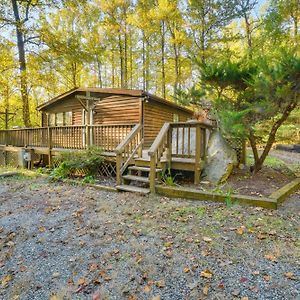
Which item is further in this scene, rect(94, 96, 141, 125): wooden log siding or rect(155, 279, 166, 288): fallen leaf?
rect(94, 96, 141, 125): wooden log siding

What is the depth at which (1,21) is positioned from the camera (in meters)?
14.9

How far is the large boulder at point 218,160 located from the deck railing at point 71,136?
2.61m

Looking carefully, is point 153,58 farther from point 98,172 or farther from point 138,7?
point 98,172

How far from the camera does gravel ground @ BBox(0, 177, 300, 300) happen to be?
2.53 m

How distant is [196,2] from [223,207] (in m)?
15.0

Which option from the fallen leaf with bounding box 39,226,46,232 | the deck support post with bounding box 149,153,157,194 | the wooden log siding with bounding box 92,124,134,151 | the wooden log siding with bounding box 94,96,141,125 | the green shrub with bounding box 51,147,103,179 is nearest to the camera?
the fallen leaf with bounding box 39,226,46,232

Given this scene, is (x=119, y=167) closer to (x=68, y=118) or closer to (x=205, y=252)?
(x=205, y=252)

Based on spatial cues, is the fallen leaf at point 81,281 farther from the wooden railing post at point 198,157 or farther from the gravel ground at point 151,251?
the wooden railing post at point 198,157

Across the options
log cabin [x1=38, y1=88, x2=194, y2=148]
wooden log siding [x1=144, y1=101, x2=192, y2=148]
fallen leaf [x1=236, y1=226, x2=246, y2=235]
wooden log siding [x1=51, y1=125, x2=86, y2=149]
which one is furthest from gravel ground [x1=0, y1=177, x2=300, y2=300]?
wooden log siding [x1=144, y1=101, x2=192, y2=148]

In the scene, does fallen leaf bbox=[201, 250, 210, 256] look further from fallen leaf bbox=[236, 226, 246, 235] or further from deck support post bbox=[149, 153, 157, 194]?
deck support post bbox=[149, 153, 157, 194]

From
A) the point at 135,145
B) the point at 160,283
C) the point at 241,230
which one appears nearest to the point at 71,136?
the point at 135,145

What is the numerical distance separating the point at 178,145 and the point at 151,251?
3811mm

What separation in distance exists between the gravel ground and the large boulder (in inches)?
55.7

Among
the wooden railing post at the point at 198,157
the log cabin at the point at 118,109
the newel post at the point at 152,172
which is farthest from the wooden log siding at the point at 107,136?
the wooden railing post at the point at 198,157
